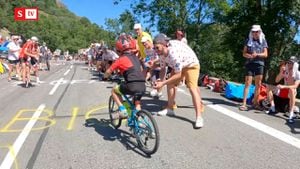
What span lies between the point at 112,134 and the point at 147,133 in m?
1.40

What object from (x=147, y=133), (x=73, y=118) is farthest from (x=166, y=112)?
(x=147, y=133)

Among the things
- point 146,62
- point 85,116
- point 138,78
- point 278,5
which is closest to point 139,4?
point 278,5

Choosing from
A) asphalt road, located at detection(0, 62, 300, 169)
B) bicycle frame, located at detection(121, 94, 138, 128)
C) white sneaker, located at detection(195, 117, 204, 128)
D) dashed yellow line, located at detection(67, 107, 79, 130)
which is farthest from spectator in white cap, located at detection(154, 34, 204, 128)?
dashed yellow line, located at detection(67, 107, 79, 130)

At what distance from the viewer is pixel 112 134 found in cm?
728

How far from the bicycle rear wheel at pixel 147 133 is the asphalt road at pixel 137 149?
15cm

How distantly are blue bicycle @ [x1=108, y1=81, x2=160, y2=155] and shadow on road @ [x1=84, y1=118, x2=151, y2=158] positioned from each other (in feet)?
0.44

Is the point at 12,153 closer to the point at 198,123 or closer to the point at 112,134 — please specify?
the point at 112,134

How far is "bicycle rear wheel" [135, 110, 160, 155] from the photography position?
231 inches

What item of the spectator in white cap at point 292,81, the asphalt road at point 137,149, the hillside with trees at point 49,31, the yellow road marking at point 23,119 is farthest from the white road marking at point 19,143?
the hillside with trees at point 49,31

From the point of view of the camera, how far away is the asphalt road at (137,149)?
18.8ft

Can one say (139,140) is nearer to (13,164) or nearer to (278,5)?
(13,164)

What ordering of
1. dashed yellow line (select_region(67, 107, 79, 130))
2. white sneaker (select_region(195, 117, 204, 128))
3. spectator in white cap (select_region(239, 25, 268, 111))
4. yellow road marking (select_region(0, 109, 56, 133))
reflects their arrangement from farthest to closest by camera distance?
spectator in white cap (select_region(239, 25, 268, 111)) → dashed yellow line (select_region(67, 107, 79, 130)) → yellow road marking (select_region(0, 109, 56, 133)) → white sneaker (select_region(195, 117, 204, 128))

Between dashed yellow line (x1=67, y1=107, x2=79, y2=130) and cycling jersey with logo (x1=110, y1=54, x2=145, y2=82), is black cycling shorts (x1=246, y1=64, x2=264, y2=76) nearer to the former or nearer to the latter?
cycling jersey with logo (x1=110, y1=54, x2=145, y2=82)

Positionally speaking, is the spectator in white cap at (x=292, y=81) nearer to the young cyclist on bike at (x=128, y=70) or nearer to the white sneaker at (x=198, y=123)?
the white sneaker at (x=198, y=123)
